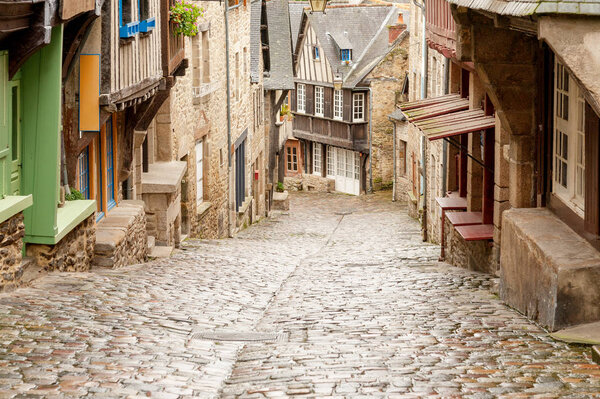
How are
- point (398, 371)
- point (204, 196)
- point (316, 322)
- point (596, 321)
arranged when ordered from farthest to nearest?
1. point (204, 196)
2. point (316, 322)
3. point (596, 321)
4. point (398, 371)

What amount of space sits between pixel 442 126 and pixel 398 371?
6328 millimetres

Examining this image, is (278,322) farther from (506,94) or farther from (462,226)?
(462,226)

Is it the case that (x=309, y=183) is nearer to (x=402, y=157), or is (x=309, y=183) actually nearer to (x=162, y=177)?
(x=402, y=157)

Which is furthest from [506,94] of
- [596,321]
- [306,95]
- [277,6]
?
[306,95]

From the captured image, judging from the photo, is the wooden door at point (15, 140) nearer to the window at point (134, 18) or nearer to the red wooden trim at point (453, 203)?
the window at point (134, 18)

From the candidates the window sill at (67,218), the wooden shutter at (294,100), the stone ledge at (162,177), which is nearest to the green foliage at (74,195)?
the window sill at (67,218)

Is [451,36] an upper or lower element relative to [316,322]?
upper

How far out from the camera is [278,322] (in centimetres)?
905

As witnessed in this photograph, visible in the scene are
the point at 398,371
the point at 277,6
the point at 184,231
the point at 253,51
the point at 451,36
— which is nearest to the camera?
the point at 398,371

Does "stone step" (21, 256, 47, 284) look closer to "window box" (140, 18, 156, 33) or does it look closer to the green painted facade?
the green painted facade

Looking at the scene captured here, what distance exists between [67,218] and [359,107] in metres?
31.1

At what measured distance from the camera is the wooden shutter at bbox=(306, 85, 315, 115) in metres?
42.7

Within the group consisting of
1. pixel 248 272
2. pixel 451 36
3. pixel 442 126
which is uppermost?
pixel 451 36

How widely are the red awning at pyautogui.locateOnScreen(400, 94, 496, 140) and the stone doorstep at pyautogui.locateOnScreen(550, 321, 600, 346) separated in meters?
4.71
